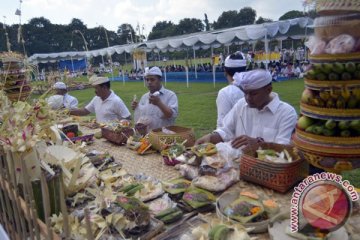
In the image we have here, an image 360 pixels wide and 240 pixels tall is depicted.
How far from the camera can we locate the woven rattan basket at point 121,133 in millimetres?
3229

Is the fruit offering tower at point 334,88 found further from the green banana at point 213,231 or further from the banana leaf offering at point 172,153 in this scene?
the banana leaf offering at point 172,153

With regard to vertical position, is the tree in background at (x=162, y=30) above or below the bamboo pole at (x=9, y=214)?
above

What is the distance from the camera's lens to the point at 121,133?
3.23m

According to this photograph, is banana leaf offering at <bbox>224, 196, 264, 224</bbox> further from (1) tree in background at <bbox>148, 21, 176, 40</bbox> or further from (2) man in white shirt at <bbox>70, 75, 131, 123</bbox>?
(1) tree in background at <bbox>148, 21, 176, 40</bbox>

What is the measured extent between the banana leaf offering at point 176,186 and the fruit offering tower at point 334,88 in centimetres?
86

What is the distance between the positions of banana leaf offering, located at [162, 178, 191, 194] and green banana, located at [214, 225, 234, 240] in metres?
0.53

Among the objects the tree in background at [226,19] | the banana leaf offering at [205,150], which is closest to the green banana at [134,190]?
the banana leaf offering at [205,150]

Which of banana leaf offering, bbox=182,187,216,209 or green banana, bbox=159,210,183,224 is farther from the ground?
banana leaf offering, bbox=182,187,216,209

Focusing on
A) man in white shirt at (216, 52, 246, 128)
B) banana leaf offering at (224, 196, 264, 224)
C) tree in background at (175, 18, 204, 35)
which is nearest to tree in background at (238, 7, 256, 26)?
tree in background at (175, 18, 204, 35)

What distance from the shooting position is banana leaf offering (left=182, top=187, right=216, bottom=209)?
1.72 meters

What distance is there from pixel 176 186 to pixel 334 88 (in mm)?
1110

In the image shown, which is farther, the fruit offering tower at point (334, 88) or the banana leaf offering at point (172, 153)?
the banana leaf offering at point (172, 153)

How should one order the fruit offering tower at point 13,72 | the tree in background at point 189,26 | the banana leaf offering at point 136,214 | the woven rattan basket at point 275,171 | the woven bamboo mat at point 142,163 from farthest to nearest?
the tree in background at point 189,26
the fruit offering tower at point 13,72
the woven bamboo mat at point 142,163
the woven rattan basket at point 275,171
the banana leaf offering at point 136,214

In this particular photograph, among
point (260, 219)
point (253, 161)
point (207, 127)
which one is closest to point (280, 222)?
point (260, 219)
